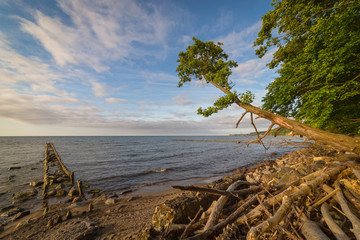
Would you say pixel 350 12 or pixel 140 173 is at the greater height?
pixel 350 12

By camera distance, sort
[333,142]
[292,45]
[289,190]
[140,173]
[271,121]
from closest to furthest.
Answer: [289,190] → [333,142] → [271,121] → [292,45] → [140,173]

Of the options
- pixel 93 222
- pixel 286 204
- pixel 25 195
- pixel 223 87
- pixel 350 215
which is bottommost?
pixel 25 195

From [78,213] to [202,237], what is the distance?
7.87 meters

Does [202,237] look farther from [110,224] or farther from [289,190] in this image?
[110,224]

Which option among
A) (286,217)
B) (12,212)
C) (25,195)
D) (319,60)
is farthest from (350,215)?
(25,195)

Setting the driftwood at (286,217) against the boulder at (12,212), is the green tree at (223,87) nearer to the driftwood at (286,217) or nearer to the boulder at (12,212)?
the driftwood at (286,217)

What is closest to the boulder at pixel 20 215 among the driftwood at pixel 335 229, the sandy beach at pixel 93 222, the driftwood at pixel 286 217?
the sandy beach at pixel 93 222

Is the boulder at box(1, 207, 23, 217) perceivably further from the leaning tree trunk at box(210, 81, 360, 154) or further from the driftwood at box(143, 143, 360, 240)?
the leaning tree trunk at box(210, 81, 360, 154)

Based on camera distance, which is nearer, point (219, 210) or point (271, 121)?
point (219, 210)

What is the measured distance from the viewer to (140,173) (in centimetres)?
1598

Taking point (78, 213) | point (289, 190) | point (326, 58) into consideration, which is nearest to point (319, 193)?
point (289, 190)

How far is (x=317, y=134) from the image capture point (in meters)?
5.01

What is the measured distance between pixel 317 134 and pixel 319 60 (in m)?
3.15

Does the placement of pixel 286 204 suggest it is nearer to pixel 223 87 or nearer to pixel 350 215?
pixel 350 215
